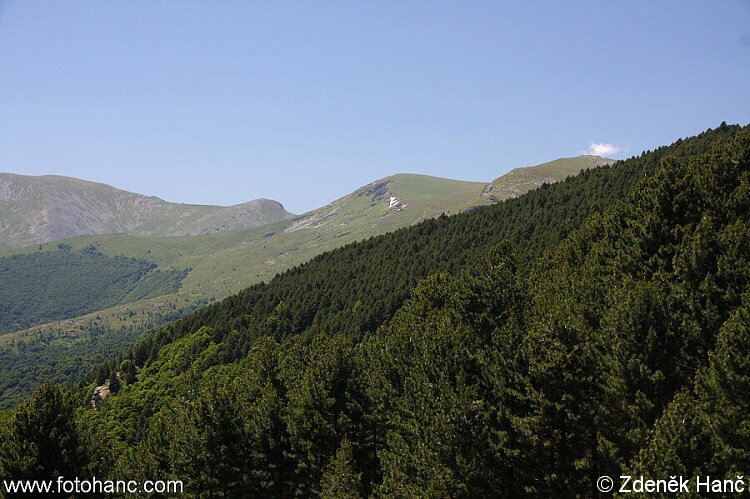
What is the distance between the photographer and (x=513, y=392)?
1235 inches

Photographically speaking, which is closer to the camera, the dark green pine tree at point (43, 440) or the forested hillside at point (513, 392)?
the forested hillside at point (513, 392)

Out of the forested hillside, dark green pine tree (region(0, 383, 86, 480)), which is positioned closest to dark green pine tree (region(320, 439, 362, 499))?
the forested hillside

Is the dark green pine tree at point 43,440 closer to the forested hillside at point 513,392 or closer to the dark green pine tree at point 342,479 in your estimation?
the forested hillside at point 513,392

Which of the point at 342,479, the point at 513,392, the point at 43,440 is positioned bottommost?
the point at 342,479

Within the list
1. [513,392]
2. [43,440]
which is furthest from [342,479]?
[43,440]

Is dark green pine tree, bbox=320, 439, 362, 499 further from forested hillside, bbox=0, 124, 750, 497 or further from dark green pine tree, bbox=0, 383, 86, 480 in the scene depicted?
dark green pine tree, bbox=0, 383, 86, 480

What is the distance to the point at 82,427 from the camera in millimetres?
47812

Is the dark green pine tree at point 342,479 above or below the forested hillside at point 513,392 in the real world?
below

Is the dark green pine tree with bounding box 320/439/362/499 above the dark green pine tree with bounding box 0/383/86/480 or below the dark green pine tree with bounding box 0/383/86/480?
below

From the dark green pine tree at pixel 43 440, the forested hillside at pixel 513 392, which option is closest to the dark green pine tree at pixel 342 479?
the forested hillside at pixel 513 392

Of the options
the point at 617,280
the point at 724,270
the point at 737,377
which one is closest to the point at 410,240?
the point at 617,280

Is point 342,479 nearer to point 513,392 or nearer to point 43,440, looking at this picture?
point 513,392

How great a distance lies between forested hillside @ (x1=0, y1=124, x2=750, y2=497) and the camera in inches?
1141

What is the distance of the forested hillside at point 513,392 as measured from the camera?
29.0 m
